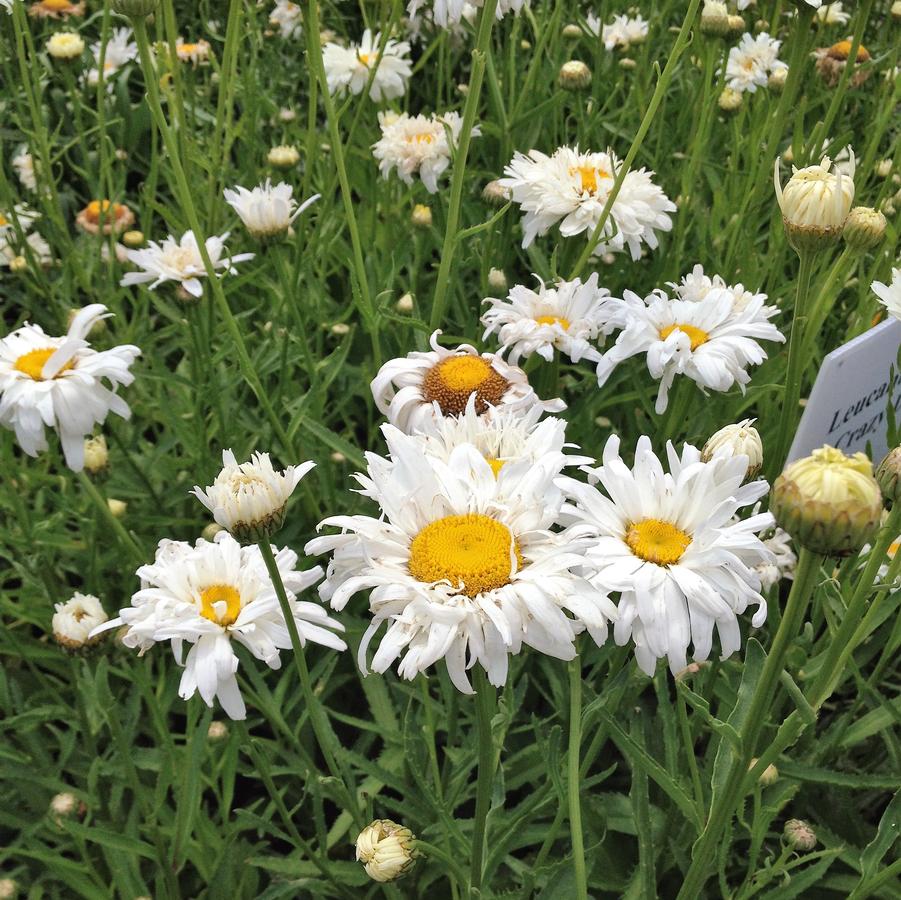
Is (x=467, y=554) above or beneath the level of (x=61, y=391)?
above

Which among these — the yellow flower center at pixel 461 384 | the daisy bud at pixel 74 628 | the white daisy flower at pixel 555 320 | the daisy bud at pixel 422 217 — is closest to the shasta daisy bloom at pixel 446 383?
the yellow flower center at pixel 461 384

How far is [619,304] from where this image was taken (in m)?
1.34

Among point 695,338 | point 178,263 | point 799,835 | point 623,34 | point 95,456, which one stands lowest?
point 799,835

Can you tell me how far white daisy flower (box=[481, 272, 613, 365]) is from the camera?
1.34 m

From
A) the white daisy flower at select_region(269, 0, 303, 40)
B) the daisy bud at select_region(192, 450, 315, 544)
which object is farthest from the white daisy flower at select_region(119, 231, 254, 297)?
the white daisy flower at select_region(269, 0, 303, 40)

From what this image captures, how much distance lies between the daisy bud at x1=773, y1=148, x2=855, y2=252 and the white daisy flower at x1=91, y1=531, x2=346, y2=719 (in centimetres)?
59

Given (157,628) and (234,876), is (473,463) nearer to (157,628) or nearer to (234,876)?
(157,628)

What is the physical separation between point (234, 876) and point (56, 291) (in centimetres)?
129

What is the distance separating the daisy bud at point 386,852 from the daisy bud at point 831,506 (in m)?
0.50

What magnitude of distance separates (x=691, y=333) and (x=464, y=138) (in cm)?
39

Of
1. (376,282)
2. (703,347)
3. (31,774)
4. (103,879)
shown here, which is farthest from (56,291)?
(703,347)

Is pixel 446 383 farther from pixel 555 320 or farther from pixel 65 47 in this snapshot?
pixel 65 47

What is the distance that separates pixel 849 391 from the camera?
110cm

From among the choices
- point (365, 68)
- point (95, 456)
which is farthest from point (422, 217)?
point (95, 456)
